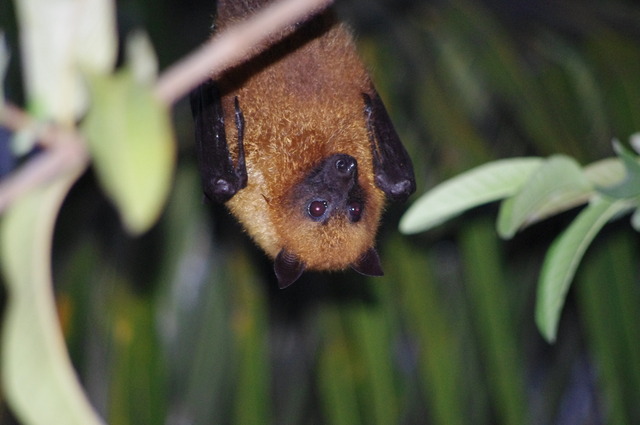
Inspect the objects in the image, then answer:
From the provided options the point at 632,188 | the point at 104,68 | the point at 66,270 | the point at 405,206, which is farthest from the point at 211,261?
the point at 104,68

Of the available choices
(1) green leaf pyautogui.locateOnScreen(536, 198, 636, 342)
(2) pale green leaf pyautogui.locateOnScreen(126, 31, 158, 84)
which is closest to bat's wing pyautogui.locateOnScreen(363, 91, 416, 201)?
(1) green leaf pyautogui.locateOnScreen(536, 198, 636, 342)

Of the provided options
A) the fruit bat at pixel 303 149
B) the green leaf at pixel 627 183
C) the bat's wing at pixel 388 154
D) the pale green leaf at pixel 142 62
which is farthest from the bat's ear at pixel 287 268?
the pale green leaf at pixel 142 62

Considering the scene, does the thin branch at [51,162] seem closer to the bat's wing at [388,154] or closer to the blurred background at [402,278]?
the blurred background at [402,278]

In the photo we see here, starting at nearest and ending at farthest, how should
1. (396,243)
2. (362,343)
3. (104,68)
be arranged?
(104,68) < (362,343) < (396,243)

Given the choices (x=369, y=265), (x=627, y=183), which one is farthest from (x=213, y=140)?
(x=627, y=183)

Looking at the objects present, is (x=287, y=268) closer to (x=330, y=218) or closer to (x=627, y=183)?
(x=330, y=218)

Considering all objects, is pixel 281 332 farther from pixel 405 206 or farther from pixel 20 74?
pixel 20 74
